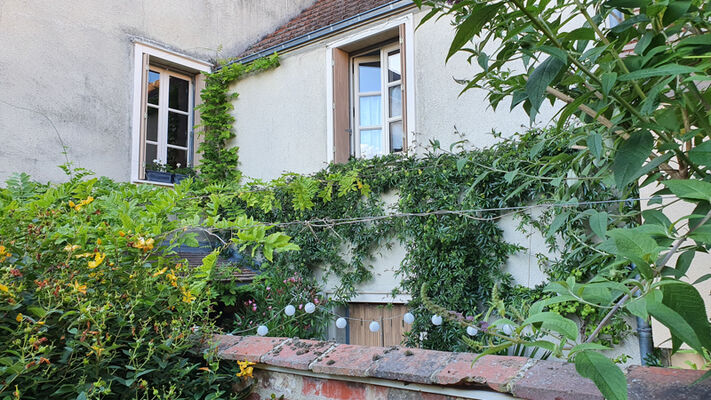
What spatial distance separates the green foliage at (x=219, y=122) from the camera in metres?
6.42

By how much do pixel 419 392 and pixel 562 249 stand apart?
9.46 feet

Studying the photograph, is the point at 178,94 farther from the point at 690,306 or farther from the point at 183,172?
the point at 690,306

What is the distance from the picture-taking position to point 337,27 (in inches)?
221

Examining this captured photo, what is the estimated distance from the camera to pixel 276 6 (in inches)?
302

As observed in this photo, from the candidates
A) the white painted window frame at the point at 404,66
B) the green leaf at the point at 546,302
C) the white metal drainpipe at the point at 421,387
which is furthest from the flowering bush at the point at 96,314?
the white painted window frame at the point at 404,66

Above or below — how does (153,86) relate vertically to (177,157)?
above

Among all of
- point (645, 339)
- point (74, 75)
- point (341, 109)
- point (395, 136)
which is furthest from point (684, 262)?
point (74, 75)

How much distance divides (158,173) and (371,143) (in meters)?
2.85

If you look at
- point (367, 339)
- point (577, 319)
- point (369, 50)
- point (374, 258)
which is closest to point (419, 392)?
point (577, 319)

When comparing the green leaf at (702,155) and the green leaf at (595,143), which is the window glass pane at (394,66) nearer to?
the green leaf at (595,143)

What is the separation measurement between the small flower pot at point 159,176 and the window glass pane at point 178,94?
1.06m

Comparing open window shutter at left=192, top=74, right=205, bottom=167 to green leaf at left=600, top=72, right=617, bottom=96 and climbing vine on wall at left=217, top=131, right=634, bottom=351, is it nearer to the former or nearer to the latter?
climbing vine on wall at left=217, top=131, right=634, bottom=351

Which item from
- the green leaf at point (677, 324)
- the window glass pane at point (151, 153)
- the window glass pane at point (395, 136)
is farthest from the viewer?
the window glass pane at point (151, 153)

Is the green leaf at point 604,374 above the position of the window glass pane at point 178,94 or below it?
below
